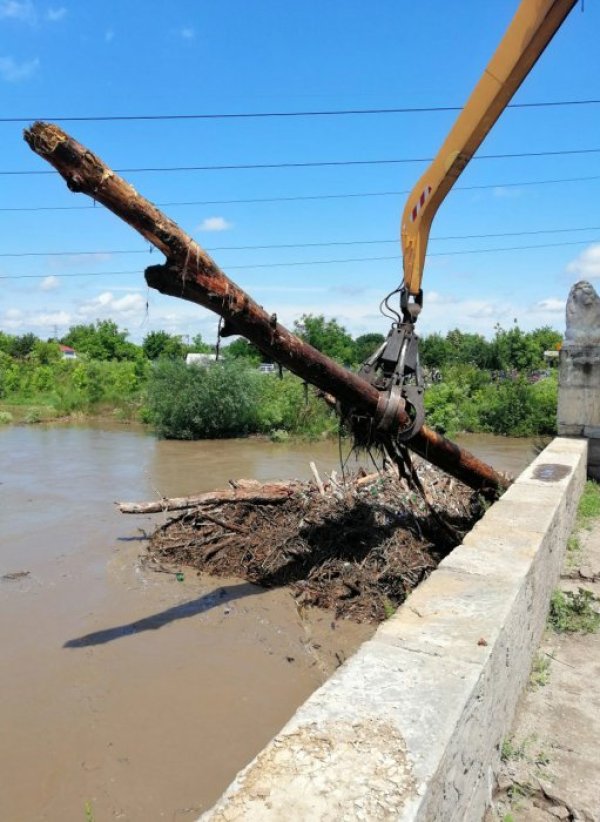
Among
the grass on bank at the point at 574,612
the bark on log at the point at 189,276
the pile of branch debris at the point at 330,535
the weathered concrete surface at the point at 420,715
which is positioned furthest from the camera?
the pile of branch debris at the point at 330,535

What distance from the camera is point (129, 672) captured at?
5375mm

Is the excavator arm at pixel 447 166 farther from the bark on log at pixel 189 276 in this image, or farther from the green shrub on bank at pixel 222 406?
the green shrub on bank at pixel 222 406

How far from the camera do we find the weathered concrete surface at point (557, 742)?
A: 8.21 feet

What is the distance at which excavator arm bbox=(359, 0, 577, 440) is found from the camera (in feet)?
16.5

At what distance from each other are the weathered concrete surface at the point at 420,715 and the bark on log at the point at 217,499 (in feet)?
14.8

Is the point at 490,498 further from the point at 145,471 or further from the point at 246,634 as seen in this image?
the point at 145,471

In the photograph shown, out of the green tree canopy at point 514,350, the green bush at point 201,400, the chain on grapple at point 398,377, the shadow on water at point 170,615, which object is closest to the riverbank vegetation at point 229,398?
the green bush at point 201,400

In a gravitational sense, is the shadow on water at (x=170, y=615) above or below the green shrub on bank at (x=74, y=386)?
below

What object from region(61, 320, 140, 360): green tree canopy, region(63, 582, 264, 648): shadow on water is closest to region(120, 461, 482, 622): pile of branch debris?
region(63, 582, 264, 648): shadow on water

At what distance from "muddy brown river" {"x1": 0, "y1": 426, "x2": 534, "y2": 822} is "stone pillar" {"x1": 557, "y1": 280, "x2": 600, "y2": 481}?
471 cm

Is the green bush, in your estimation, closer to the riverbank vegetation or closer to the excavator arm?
the riverbank vegetation

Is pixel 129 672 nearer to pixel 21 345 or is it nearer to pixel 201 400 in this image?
pixel 201 400

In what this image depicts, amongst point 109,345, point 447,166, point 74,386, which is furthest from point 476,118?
point 109,345

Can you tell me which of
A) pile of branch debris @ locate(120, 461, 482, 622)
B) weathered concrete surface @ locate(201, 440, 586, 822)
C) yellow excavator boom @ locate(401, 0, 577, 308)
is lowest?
pile of branch debris @ locate(120, 461, 482, 622)
